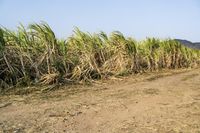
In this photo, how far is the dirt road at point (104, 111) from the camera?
413cm

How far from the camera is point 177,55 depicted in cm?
1505

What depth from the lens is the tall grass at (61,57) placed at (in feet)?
24.3

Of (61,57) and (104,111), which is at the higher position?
(61,57)

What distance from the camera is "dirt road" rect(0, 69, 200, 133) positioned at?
4.13 meters

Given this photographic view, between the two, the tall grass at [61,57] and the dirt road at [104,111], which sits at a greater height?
the tall grass at [61,57]

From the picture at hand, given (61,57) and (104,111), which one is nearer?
(104,111)

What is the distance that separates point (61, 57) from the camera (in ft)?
27.3

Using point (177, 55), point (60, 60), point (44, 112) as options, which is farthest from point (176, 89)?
point (177, 55)

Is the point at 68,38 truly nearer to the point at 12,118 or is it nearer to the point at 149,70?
the point at 149,70

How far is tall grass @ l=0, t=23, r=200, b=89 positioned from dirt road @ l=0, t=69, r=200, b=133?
874mm

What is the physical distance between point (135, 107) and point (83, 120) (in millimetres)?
1092

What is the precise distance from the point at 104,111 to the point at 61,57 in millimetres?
3553

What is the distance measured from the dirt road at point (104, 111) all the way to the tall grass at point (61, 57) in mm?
874

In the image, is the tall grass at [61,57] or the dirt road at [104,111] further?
the tall grass at [61,57]
